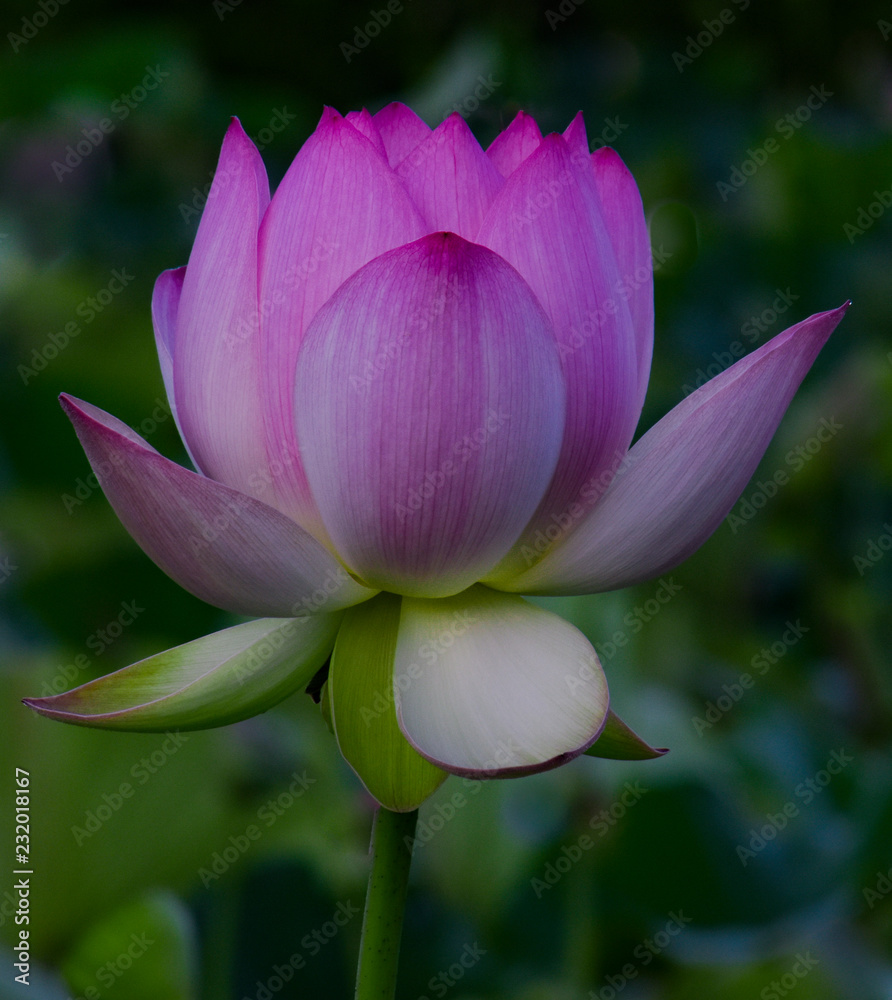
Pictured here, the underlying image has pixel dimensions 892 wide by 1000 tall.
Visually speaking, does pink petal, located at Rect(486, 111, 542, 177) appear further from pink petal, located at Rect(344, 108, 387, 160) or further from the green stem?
the green stem

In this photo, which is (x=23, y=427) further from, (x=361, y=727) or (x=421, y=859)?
(x=361, y=727)

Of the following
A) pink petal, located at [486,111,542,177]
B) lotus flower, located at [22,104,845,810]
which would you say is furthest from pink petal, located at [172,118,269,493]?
pink petal, located at [486,111,542,177]

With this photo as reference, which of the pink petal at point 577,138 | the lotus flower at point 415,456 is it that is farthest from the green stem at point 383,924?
the pink petal at point 577,138

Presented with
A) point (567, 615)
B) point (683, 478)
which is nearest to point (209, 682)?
point (683, 478)

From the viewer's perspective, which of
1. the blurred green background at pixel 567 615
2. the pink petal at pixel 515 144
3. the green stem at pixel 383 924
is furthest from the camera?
the blurred green background at pixel 567 615

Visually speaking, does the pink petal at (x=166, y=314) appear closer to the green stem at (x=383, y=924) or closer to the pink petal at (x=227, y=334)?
the pink petal at (x=227, y=334)

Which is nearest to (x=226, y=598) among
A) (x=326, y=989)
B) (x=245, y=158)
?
(x=245, y=158)
